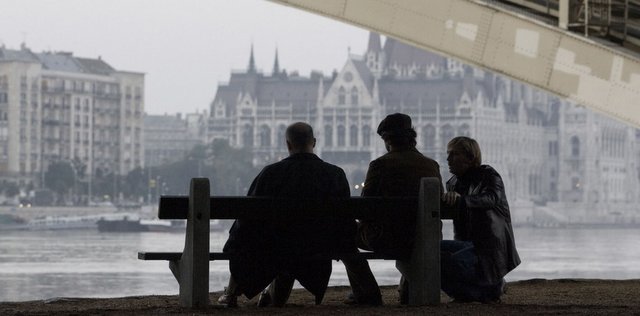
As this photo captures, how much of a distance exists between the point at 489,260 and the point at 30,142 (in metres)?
68.4

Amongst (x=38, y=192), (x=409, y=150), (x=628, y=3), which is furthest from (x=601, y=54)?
(x=38, y=192)

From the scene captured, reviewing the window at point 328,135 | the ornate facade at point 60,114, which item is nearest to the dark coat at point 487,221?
the ornate facade at point 60,114

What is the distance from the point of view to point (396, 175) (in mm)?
3217

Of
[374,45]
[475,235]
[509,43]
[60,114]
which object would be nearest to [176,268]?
[475,235]

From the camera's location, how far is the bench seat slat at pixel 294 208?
300 centimetres

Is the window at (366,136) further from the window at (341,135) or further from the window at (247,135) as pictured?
the window at (247,135)

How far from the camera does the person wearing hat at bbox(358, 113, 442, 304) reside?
3.18 m

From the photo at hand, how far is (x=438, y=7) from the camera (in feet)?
23.0

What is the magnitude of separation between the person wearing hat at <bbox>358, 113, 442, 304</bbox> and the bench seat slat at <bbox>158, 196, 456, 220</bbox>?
3.4 inches

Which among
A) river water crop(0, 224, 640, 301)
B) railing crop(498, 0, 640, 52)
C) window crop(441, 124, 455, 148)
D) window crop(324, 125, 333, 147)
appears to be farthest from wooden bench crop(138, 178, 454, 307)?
window crop(441, 124, 455, 148)

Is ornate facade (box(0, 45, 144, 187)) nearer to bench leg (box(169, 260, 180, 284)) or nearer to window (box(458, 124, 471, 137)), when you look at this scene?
window (box(458, 124, 471, 137))

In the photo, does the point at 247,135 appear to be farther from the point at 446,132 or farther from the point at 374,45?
the point at 374,45

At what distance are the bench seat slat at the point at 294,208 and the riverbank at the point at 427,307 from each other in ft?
0.60

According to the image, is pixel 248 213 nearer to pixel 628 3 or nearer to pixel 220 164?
pixel 628 3
